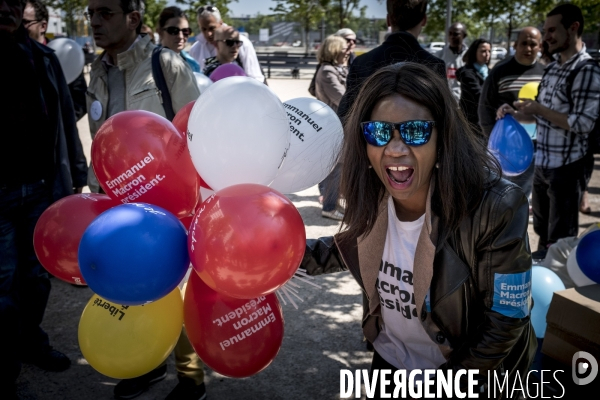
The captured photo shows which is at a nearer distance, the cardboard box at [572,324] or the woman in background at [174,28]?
the cardboard box at [572,324]

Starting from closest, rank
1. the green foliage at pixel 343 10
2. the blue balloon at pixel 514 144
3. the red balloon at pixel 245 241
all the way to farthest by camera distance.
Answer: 1. the red balloon at pixel 245 241
2. the blue balloon at pixel 514 144
3. the green foliage at pixel 343 10

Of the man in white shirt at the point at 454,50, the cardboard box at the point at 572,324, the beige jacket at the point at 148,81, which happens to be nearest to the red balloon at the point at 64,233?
the beige jacket at the point at 148,81

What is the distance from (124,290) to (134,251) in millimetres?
134

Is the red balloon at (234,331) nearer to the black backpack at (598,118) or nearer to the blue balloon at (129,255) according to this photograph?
the blue balloon at (129,255)

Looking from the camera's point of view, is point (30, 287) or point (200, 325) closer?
point (200, 325)

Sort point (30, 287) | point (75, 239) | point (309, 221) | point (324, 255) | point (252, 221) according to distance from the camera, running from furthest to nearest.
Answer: point (309, 221) < point (30, 287) < point (324, 255) < point (75, 239) < point (252, 221)

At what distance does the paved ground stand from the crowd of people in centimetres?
15

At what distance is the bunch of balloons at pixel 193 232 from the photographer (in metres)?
1.60

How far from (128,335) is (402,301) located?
1.09 meters

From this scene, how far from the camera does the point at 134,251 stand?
1.61 metres

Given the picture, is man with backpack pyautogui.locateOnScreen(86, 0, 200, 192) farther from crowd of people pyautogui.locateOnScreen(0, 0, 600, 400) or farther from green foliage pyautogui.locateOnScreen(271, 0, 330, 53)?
green foliage pyautogui.locateOnScreen(271, 0, 330, 53)

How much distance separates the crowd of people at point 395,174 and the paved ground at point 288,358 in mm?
152

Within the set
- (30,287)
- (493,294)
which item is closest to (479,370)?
(493,294)

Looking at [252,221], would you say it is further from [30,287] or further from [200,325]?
[30,287]
